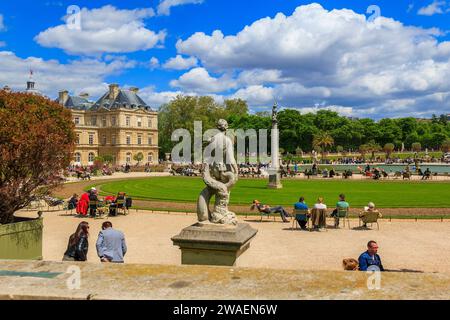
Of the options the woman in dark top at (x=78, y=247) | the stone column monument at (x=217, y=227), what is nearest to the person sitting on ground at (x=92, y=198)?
the woman in dark top at (x=78, y=247)

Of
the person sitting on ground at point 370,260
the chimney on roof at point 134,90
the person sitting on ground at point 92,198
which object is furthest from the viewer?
the chimney on roof at point 134,90

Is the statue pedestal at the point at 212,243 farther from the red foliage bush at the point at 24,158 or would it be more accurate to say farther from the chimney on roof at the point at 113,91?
the chimney on roof at the point at 113,91

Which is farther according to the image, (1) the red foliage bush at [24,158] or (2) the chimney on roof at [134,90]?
(2) the chimney on roof at [134,90]

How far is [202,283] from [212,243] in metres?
3.51

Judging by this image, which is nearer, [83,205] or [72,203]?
[83,205]

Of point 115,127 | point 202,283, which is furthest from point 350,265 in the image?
point 115,127

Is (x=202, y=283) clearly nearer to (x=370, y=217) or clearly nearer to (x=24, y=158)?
(x=24, y=158)

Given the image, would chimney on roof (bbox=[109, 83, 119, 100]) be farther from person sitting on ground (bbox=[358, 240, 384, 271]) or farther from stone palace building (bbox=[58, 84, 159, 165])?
person sitting on ground (bbox=[358, 240, 384, 271])

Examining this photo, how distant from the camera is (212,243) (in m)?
7.19

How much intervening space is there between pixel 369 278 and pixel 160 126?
105 m

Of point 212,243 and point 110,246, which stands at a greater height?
point 212,243

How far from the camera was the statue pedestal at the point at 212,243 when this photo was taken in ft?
23.3

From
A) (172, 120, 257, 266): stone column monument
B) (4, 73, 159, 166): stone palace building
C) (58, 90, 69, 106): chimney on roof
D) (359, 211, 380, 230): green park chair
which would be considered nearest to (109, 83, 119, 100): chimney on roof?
(4, 73, 159, 166): stone palace building
